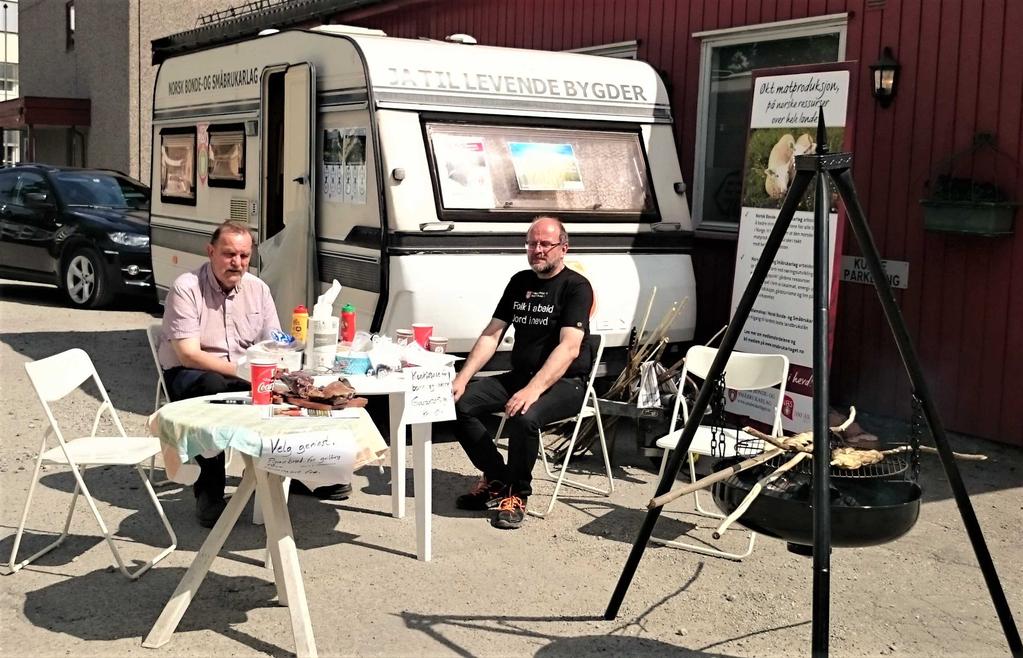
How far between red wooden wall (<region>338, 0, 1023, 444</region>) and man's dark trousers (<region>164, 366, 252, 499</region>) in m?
3.83

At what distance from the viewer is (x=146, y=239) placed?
11859 mm

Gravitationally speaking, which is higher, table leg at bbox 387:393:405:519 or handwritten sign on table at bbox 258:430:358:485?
handwritten sign on table at bbox 258:430:358:485

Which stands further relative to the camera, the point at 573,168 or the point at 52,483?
the point at 573,168

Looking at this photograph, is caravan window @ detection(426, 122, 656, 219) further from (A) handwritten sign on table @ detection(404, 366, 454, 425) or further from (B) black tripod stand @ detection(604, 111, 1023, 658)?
(B) black tripod stand @ detection(604, 111, 1023, 658)

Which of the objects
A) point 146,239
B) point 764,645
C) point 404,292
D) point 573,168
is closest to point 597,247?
point 573,168

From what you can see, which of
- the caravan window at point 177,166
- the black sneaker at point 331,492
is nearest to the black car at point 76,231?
the caravan window at point 177,166

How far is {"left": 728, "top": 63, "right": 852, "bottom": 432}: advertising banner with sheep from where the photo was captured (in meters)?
6.55

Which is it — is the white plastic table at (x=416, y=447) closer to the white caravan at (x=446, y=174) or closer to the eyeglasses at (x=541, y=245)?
the eyeglasses at (x=541, y=245)

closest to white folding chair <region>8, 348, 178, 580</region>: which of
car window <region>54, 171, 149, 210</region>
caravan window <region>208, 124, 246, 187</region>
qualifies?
caravan window <region>208, 124, 246, 187</region>

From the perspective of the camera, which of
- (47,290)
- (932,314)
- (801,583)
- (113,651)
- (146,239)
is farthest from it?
(47,290)

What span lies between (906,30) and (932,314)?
180cm

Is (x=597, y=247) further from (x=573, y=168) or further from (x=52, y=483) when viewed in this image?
(x=52, y=483)

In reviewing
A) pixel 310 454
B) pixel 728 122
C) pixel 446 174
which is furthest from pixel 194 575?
pixel 728 122

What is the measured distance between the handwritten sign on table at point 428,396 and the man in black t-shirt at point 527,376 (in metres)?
0.60
